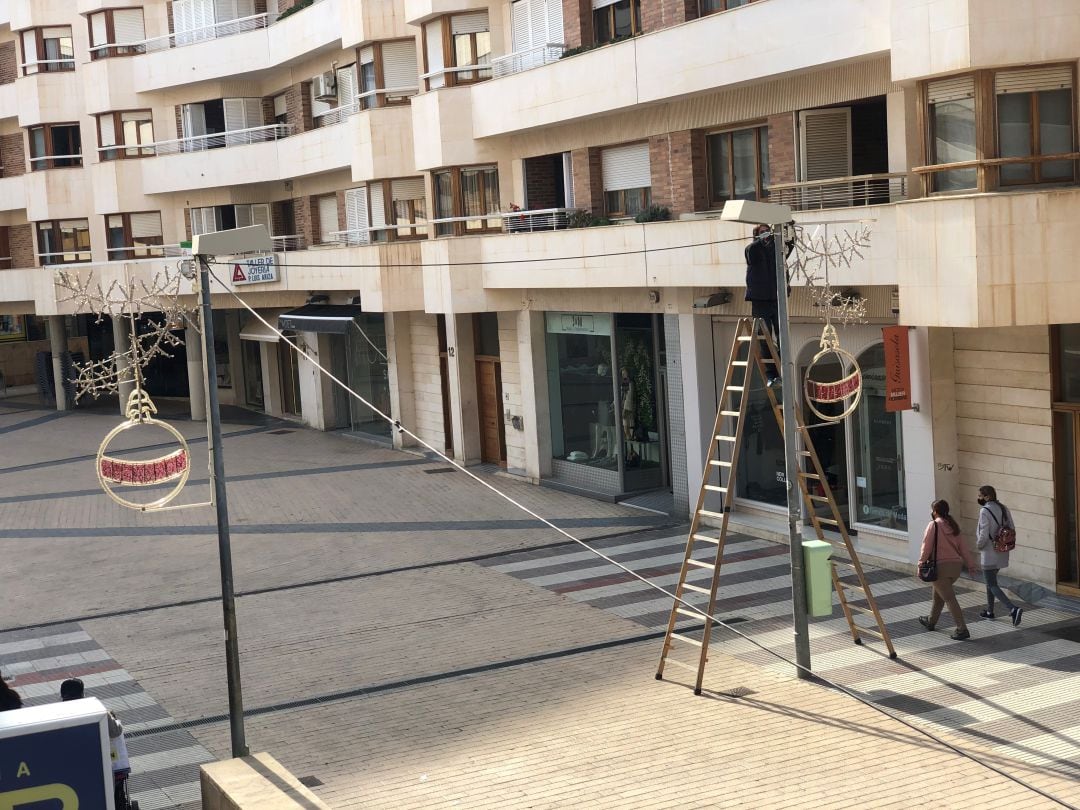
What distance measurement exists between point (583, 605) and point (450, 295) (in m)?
10.1

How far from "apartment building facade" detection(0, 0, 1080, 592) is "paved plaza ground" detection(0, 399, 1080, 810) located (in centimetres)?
195

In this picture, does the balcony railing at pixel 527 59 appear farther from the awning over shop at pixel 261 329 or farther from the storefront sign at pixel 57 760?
the storefront sign at pixel 57 760

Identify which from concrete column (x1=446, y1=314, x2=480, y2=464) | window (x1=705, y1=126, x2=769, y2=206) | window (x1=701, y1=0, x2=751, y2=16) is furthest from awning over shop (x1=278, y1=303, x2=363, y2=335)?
window (x1=701, y1=0, x2=751, y2=16)

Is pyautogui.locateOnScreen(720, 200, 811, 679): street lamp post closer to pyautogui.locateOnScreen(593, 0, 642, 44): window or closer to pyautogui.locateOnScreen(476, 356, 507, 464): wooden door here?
pyautogui.locateOnScreen(593, 0, 642, 44): window

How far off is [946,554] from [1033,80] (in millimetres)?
5339

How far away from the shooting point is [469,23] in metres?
25.8

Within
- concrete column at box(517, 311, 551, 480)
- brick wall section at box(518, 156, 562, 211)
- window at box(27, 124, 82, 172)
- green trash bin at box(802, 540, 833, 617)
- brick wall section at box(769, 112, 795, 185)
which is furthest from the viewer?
window at box(27, 124, 82, 172)

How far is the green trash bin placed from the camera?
13.2 metres

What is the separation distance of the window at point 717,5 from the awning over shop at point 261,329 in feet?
63.7

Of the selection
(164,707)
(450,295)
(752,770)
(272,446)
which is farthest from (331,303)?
(752,770)

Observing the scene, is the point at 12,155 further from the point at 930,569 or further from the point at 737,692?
the point at 930,569

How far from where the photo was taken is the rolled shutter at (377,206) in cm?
2947

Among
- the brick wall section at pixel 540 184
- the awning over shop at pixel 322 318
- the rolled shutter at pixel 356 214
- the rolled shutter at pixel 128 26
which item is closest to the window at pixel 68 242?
the rolled shutter at pixel 128 26

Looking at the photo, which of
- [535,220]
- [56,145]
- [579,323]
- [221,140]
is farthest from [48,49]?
[579,323]
